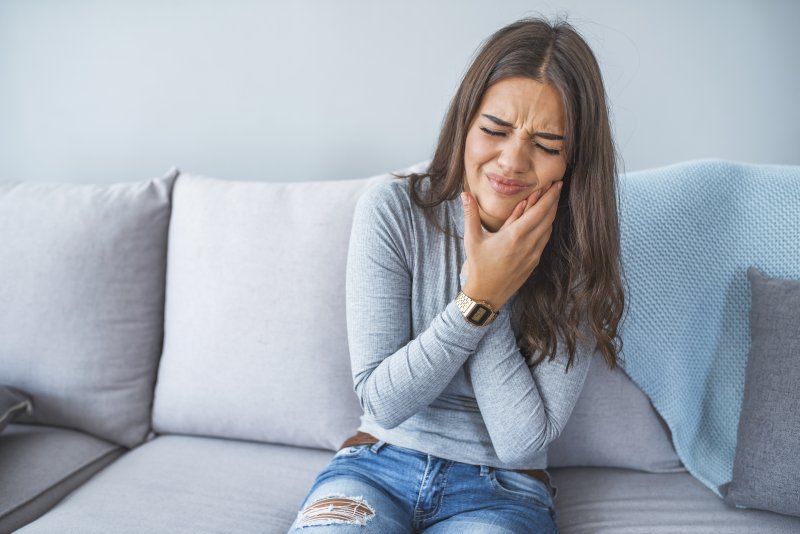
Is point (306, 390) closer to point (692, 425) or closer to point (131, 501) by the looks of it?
point (131, 501)

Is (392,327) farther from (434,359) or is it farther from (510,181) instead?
(510,181)


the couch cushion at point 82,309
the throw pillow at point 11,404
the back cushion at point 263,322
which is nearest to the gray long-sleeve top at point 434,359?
the back cushion at point 263,322

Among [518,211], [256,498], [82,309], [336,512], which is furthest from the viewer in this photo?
[82,309]

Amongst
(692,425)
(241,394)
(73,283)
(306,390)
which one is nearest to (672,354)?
(692,425)

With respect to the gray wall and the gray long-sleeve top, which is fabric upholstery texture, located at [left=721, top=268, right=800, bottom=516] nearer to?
the gray long-sleeve top

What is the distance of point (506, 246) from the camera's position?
102cm

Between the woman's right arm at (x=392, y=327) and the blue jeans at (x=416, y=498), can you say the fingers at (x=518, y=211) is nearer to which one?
the woman's right arm at (x=392, y=327)

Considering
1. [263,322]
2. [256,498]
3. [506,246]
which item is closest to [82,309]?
[263,322]

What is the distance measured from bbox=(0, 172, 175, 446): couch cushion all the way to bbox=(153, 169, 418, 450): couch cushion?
2.5 inches

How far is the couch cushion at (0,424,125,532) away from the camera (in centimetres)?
115

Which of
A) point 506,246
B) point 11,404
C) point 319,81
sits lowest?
point 11,404

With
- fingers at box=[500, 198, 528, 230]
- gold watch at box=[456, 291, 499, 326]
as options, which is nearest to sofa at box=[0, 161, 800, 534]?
fingers at box=[500, 198, 528, 230]

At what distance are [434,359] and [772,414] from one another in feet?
2.04

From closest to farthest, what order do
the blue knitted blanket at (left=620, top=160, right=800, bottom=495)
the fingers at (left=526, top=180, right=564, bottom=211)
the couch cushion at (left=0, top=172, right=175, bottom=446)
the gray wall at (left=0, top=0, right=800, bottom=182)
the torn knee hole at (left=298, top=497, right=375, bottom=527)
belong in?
the torn knee hole at (left=298, top=497, right=375, bottom=527)
the fingers at (left=526, top=180, right=564, bottom=211)
the blue knitted blanket at (left=620, top=160, right=800, bottom=495)
the couch cushion at (left=0, top=172, right=175, bottom=446)
the gray wall at (left=0, top=0, right=800, bottom=182)
